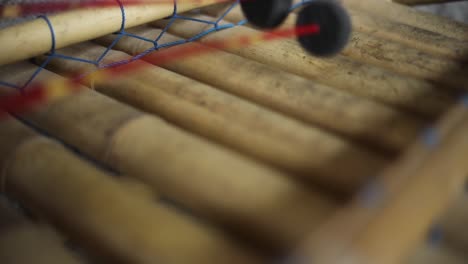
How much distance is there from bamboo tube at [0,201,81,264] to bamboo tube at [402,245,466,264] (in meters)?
0.60

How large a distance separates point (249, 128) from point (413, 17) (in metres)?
1.09

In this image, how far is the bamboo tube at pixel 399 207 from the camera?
2.04 feet

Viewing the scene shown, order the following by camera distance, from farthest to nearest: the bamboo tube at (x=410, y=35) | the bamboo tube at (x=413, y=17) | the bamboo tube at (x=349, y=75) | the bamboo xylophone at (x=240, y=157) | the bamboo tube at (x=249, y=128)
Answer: the bamboo tube at (x=413, y=17) → the bamboo tube at (x=410, y=35) → the bamboo tube at (x=349, y=75) → the bamboo tube at (x=249, y=128) → the bamboo xylophone at (x=240, y=157)

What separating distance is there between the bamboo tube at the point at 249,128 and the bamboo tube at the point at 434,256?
6.4 inches

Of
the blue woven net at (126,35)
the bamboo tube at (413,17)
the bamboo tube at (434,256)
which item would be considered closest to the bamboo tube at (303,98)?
the blue woven net at (126,35)

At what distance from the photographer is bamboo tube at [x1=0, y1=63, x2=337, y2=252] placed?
2.51ft

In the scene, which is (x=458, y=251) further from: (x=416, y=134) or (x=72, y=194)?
(x=72, y=194)

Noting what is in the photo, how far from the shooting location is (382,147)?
96cm

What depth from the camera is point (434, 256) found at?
824mm

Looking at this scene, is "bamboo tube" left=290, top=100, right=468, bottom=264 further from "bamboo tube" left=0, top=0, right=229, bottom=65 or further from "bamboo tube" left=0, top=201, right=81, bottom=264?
"bamboo tube" left=0, top=0, right=229, bottom=65

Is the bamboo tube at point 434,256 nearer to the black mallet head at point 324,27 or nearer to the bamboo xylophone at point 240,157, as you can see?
the bamboo xylophone at point 240,157

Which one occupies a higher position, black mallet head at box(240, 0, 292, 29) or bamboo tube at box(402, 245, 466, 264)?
black mallet head at box(240, 0, 292, 29)

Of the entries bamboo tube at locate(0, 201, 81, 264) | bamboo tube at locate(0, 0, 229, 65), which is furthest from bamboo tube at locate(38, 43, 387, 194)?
bamboo tube at locate(0, 201, 81, 264)

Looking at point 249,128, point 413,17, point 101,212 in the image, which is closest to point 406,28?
point 413,17
